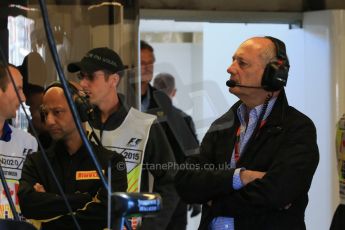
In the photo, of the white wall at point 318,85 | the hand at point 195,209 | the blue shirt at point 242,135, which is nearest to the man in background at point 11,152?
the blue shirt at point 242,135

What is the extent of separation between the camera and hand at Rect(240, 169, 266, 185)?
2707 millimetres

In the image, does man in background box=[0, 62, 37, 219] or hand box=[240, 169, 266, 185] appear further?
man in background box=[0, 62, 37, 219]

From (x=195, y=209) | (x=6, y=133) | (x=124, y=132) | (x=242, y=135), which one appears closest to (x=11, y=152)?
(x=6, y=133)

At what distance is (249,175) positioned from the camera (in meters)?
2.72

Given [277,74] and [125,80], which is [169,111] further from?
[277,74]

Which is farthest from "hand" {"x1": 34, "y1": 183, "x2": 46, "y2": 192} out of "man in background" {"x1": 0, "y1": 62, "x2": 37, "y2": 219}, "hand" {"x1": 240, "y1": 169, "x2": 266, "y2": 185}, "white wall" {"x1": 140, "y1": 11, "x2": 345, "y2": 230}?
"white wall" {"x1": 140, "y1": 11, "x2": 345, "y2": 230}

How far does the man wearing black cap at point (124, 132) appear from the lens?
343 cm

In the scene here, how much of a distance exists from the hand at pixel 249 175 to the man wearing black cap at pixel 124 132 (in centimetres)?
78

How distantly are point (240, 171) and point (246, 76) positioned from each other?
0.38 metres

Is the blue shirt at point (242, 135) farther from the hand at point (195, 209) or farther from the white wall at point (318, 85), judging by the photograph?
the hand at point (195, 209)

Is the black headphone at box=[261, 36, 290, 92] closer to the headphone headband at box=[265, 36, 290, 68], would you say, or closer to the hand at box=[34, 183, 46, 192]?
the headphone headband at box=[265, 36, 290, 68]

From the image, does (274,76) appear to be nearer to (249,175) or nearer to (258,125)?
(258,125)

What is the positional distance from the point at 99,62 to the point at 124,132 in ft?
1.10

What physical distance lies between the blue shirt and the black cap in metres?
0.77
